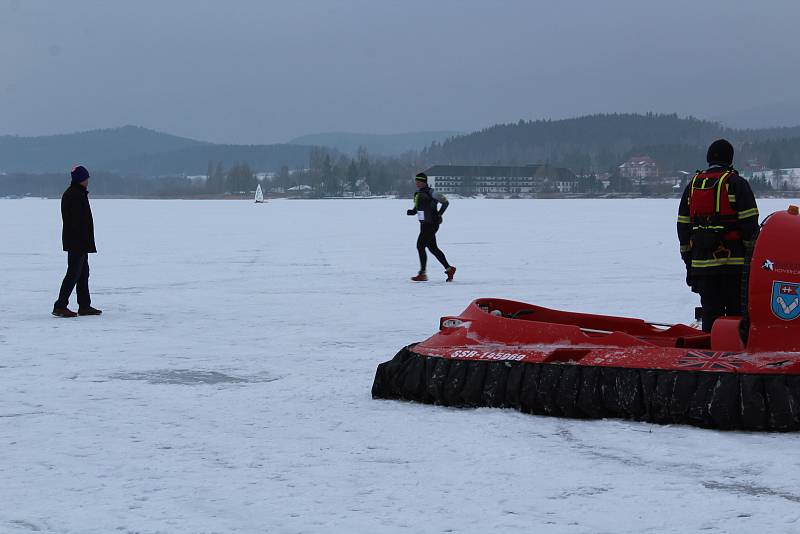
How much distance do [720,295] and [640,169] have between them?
13084cm

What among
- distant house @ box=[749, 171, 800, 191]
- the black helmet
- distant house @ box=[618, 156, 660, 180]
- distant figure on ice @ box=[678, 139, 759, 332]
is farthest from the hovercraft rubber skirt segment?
distant house @ box=[618, 156, 660, 180]

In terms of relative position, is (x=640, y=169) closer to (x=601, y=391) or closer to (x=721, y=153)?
(x=721, y=153)

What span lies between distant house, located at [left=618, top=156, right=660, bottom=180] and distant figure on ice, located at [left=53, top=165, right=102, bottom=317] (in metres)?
122

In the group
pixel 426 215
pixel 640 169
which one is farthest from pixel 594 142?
pixel 426 215

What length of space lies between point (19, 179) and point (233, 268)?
172 m

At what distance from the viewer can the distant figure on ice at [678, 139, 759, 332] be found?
543cm

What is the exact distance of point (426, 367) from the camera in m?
4.95

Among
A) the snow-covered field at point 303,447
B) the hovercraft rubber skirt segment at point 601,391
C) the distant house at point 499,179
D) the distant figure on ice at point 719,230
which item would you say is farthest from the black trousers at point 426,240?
the distant house at point 499,179

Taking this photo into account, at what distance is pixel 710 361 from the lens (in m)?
4.41

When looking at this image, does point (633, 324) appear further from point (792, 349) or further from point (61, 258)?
point (61, 258)

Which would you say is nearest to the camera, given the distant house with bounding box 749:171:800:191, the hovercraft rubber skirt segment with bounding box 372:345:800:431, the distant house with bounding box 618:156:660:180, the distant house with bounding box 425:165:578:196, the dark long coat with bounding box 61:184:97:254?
the hovercraft rubber skirt segment with bounding box 372:345:800:431

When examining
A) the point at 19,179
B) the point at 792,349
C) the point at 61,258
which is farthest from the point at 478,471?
the point at 19,179

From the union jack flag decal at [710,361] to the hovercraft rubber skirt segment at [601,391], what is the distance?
0.15 ft

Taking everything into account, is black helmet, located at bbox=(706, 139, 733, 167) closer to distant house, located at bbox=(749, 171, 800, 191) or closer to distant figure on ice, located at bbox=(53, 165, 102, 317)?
distant figure on ice, located at bbox=(53, 165, 102, 317)
